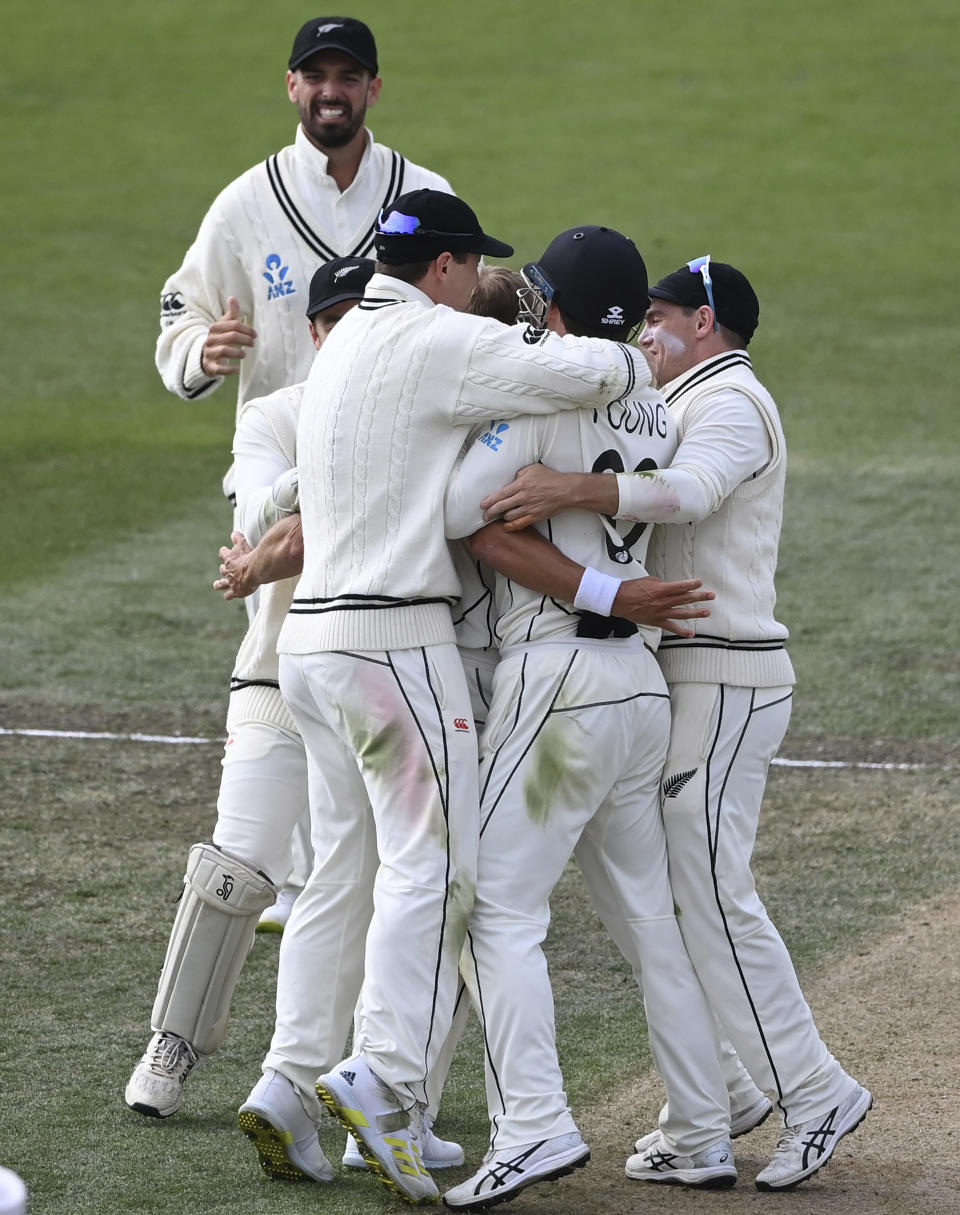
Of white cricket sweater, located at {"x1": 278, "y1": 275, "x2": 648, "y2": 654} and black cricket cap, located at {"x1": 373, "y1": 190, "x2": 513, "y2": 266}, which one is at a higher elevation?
black cricket cap, located at {"x1": 373, "y1": 190, "x2": 513, "y2": 266}

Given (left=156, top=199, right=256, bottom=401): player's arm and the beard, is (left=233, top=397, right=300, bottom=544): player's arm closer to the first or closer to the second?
(left=156, top=199, right=256, bottom=401): player's arm

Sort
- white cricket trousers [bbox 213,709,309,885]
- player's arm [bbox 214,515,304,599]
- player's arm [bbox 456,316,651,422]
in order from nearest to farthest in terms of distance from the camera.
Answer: player's arm [bbox 456,316,651,422] < player's arm [bbox 214,515,304,599] < white cricket trousers [bbox 213,709,309,885]

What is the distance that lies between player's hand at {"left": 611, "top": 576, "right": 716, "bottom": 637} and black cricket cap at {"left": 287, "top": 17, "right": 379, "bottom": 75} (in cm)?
241

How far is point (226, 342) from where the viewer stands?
5.60 metres

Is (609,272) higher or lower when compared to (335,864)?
higher

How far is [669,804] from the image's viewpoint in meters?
4.29

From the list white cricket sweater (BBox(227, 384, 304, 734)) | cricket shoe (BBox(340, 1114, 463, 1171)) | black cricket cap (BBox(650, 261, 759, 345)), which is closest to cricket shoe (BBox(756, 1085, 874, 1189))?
cricket shoe (BBox(340, 1114, 463, 1171))

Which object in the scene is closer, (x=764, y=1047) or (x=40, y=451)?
(x=764, y=1047)

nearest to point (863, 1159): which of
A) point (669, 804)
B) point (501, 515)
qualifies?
point (669, 804)

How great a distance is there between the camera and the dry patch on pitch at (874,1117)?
4.10 metres

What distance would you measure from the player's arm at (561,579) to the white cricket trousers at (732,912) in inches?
13.1

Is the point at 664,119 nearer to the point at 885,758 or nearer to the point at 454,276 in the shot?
the point at 885,758

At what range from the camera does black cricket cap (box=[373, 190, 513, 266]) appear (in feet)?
13.4

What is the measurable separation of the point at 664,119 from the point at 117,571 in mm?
16149
